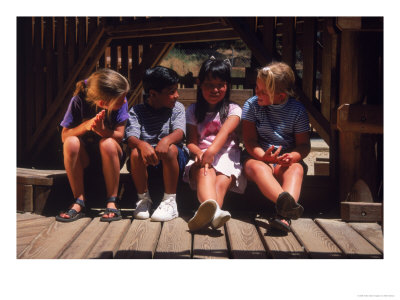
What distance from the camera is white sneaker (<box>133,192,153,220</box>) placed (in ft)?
11.4

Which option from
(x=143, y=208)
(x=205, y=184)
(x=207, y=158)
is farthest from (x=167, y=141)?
(x=143, y=208)

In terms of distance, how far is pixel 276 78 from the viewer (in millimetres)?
3451

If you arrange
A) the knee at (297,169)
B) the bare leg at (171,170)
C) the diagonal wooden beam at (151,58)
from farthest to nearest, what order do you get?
the diagonal wooden beam at (151,58) → the bare leg at (171,170) → the knee at (297,169)

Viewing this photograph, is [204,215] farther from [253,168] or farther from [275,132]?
[275,132]

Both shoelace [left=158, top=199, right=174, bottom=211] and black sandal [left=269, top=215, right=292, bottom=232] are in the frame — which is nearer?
black sandal [left=269, top=215, right=292, bottom=232]

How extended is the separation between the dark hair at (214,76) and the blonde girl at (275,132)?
0.58ft

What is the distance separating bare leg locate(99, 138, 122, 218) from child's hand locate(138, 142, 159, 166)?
218mm

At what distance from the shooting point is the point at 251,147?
3.47 meters

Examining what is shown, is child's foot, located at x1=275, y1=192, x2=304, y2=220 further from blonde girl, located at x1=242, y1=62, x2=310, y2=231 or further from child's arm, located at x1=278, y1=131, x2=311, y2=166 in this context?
child's arm, located at x1=278, y1=131, x2=311, y2=166

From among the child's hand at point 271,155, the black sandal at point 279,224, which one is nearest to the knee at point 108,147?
the child's hand at point 271,155

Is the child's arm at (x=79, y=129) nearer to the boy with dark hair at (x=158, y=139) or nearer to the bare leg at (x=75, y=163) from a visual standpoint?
the bare leg at (x=75, y=163)

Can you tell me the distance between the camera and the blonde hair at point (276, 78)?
342 centimetres

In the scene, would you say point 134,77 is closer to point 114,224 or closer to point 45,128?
point 45,128

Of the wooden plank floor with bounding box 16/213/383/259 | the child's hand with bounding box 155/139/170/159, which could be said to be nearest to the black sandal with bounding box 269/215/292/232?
the wooden plank floor with bounding box 16/213/383/259
